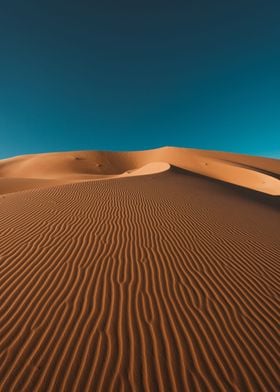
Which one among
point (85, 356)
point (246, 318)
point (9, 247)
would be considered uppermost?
point (9, 247)

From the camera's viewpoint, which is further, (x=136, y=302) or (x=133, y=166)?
(x=133, y=166)

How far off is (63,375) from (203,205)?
8.55 meters

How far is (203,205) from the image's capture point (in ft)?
31.7

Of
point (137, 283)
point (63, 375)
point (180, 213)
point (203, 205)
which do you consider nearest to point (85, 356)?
point (63, 375)

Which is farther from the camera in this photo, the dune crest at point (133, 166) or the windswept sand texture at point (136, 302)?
the dune crest at point (133, 166)

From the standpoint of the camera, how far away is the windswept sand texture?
2295 mm

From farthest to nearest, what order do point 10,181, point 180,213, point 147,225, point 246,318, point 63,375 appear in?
point 10,181 → point 180,213 → point 147,225 → point 246,318 → point 63,375

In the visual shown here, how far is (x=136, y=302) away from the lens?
3.32 m

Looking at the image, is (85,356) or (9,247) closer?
(85,356)

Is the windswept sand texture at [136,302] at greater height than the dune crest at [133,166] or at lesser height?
lesser

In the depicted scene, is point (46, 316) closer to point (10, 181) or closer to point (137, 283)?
point (137, 283)

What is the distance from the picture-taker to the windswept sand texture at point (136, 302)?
7.53 ft

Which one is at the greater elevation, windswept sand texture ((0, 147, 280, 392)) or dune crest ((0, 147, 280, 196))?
dune crest ((0, 147, 280, 196))

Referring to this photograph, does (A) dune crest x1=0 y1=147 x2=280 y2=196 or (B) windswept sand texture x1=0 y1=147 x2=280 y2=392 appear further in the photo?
(A) dune crest x1=0 y1=147 x2=280 y2=196
